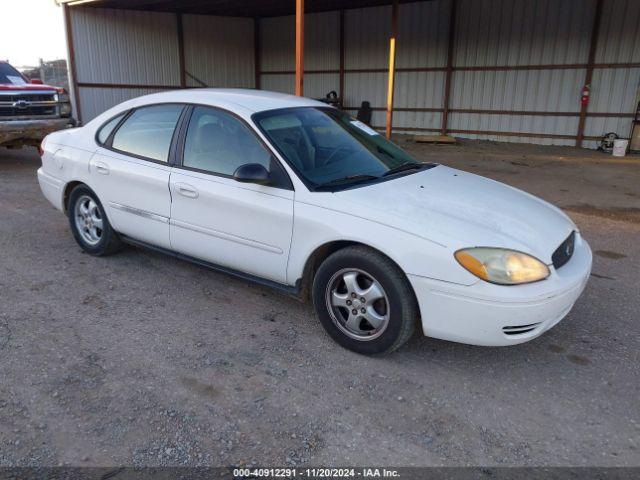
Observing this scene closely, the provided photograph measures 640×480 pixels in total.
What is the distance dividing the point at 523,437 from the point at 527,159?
11.3 metres

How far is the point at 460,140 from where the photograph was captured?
16250 millimetres

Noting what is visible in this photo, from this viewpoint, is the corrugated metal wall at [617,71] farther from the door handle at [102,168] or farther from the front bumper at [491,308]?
the door handle at [102,168]

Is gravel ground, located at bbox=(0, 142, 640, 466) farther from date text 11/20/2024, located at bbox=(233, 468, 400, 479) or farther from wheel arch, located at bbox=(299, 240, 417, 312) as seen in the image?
wheel arch, located at bbox=(299, 240, 417, 312)

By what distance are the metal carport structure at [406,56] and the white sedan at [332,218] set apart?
9090 mm

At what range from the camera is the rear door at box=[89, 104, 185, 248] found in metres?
4.11

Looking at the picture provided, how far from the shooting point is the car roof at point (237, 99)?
3895 mm

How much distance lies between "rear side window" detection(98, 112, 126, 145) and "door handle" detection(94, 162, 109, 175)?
0.22m

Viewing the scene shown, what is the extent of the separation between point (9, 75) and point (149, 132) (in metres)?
7.73

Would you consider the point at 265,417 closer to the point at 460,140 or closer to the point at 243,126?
the point at 243,126

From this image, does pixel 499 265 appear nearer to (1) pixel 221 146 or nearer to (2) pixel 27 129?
(1) pixel 221 146

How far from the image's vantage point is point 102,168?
451 centimetres

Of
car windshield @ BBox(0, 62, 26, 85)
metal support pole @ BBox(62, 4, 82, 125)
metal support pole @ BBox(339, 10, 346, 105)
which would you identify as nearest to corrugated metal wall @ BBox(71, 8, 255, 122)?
metal support pole @ BBox(62, 4, 82, 125)

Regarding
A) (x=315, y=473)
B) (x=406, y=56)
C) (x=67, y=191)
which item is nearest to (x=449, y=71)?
(x=406, y=56)

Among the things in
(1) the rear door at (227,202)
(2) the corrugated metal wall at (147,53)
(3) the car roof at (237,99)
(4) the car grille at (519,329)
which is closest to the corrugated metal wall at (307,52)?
(2) the corrugated metal wall at (147,53)
